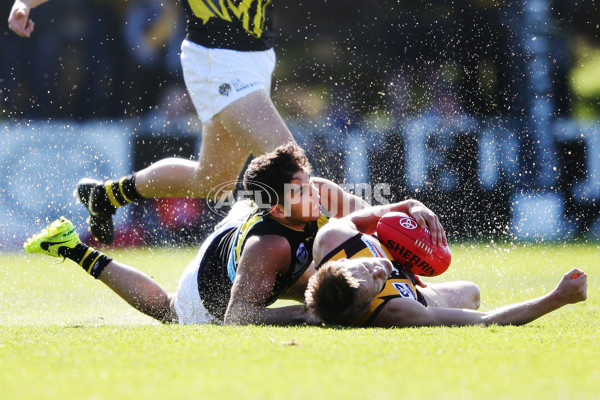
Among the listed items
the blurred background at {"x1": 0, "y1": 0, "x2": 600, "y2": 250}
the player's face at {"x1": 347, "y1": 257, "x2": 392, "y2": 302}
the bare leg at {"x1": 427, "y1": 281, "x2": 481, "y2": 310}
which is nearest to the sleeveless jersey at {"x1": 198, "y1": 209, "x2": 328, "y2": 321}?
the player's face at {"x1": 347, "y1": 257, "x2": 392, "y2": 302}

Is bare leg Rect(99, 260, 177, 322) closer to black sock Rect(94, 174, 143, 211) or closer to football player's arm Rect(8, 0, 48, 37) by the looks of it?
black sock Rect(94, 174, 143, 211)

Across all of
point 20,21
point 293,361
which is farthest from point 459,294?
point 20,21

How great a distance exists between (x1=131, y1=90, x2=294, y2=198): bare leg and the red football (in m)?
0.92

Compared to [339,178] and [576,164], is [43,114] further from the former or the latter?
[576,164]

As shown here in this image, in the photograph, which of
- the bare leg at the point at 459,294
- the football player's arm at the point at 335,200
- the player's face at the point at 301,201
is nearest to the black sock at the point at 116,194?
the football player's arm at the point at 335,200

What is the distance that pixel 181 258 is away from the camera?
9469 millimetres

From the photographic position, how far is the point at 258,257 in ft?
14.5

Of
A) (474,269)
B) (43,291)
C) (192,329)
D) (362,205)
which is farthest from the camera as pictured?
(474,269)

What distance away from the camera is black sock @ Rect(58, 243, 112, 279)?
17.4 ft

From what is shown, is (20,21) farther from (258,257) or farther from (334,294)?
(334,294)

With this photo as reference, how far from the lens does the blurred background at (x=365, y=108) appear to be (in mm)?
10661

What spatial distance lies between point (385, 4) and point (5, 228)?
6.05 m

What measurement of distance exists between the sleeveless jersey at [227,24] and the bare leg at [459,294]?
2046mm

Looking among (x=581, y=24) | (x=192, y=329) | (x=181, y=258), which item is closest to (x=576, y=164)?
(x=581, y=24)
